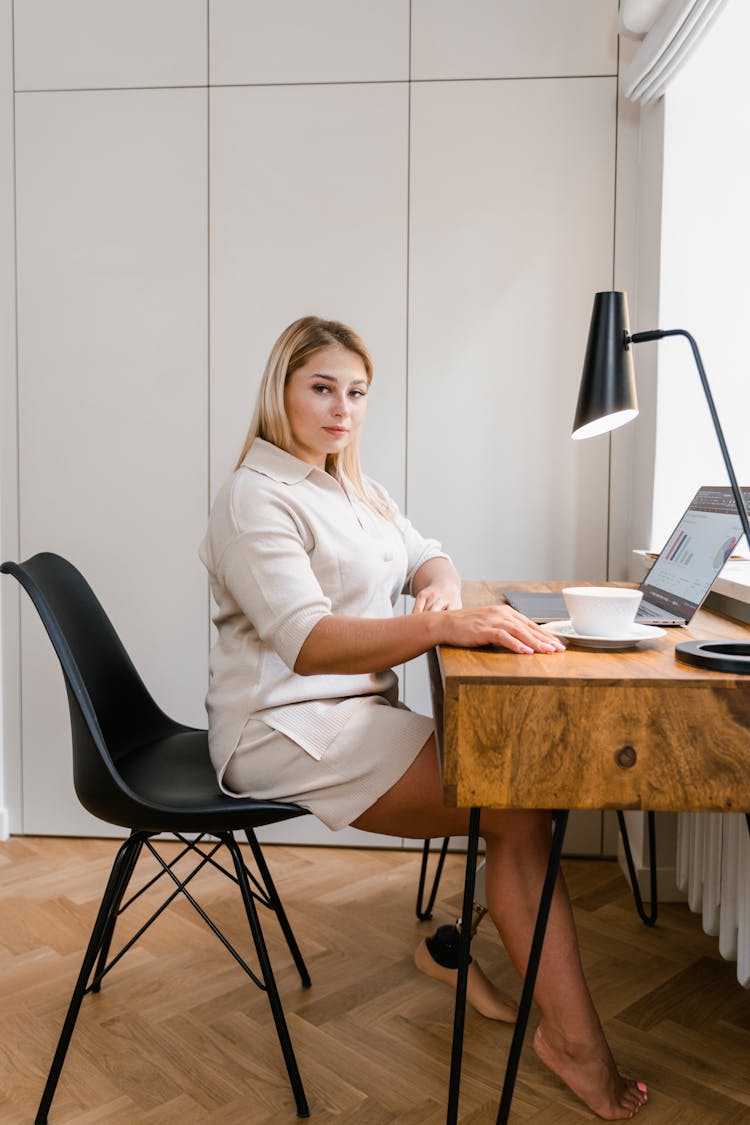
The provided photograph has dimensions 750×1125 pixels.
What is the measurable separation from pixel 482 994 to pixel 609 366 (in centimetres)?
124

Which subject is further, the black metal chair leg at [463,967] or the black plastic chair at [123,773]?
the black plastic chair at [123,773]

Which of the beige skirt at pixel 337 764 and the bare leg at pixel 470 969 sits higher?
the beige skirt at pixel 337 764

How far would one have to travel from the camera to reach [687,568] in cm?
179

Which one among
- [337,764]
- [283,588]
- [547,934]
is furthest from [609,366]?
[547,934]

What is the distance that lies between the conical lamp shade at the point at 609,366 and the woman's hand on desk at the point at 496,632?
15.4 inches

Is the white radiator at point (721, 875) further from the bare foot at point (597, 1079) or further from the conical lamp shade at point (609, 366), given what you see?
the conical lamp shade at point (609, 366)

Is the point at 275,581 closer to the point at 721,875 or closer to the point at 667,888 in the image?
the point at 721,875

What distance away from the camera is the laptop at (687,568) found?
168 cm

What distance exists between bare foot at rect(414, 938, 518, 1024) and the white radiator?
44 centimetres

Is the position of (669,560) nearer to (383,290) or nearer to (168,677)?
(383,290)

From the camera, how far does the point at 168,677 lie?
9.59 ft

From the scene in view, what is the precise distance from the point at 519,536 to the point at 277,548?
1315 mm

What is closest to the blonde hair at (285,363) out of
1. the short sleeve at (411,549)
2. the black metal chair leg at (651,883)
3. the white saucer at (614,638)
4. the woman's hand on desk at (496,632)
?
the short sleeve at (411,549)

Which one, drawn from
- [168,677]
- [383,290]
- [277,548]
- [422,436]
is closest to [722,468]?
[422,436]
